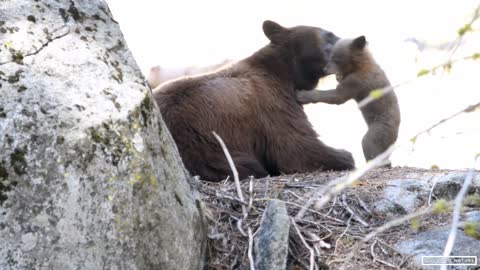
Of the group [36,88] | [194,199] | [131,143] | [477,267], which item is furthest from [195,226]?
[477,267]

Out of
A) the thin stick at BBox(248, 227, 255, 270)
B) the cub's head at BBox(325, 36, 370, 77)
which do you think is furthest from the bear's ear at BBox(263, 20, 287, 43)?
the thin stick at BBox(248, 227, 255, 270)

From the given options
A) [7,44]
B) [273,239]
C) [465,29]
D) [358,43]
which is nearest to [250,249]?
[273,239]

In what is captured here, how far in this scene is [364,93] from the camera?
878 centimetres

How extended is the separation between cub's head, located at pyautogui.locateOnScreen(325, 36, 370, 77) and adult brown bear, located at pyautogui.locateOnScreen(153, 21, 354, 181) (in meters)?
0.08

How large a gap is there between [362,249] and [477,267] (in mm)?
640

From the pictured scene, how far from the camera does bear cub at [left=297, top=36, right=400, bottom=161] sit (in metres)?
8.57

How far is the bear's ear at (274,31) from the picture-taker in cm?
878

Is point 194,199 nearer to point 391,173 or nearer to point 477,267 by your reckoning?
point 477,267

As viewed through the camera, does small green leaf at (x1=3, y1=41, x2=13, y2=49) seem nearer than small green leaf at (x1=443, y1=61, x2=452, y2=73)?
No

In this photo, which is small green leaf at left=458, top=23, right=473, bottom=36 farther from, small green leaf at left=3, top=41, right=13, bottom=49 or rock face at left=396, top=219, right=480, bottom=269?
small green leaf at left=3, top=41, right=13, bottom=49

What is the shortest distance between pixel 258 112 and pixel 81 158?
409 centimetres

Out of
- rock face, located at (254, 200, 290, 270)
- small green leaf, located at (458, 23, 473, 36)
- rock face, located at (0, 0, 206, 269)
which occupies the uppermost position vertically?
small green leaf, located at (458, 23, 473, 36)

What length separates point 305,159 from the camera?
805 cm

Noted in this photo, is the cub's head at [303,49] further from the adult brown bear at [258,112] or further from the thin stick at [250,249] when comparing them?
the thin stick at [250,249]
